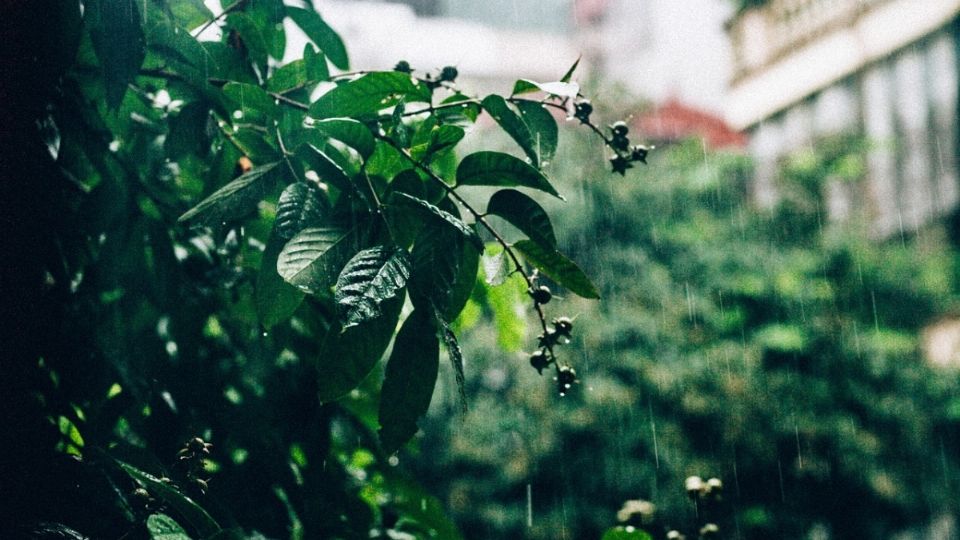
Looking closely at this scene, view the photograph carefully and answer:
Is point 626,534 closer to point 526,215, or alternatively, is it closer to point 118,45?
point 526,215

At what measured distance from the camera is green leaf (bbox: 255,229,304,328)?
33.5 inches

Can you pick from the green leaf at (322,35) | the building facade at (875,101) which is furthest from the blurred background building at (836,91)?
the green leaf at (322,35)

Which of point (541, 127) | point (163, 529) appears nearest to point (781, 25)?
point (541, 127)

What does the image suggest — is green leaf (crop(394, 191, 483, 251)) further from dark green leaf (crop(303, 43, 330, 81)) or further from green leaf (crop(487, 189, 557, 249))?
dark green leaf (crop(303, 43, 330, 81))

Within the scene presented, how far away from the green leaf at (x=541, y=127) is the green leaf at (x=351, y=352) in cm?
27

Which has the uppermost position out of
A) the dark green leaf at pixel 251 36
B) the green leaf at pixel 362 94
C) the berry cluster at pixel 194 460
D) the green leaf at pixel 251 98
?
the dark green leaf at pixel 251 36

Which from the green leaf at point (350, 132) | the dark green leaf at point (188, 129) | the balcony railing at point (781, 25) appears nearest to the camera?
the green leaf at point (350, 132)

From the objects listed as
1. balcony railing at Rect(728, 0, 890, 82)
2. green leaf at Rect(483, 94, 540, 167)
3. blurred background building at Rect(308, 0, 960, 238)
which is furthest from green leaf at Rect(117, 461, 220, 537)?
balcony railing at Rect(728, 0, 890, 82)

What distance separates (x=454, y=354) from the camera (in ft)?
2.48

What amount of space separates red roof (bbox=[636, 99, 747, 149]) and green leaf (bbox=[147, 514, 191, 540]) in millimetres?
7668

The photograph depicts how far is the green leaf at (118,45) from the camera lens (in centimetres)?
85

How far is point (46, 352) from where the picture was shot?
1.03 m

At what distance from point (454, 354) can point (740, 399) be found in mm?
5580

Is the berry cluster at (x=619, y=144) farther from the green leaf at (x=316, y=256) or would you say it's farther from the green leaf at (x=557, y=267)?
the green leaf at (x=316, y=256)
